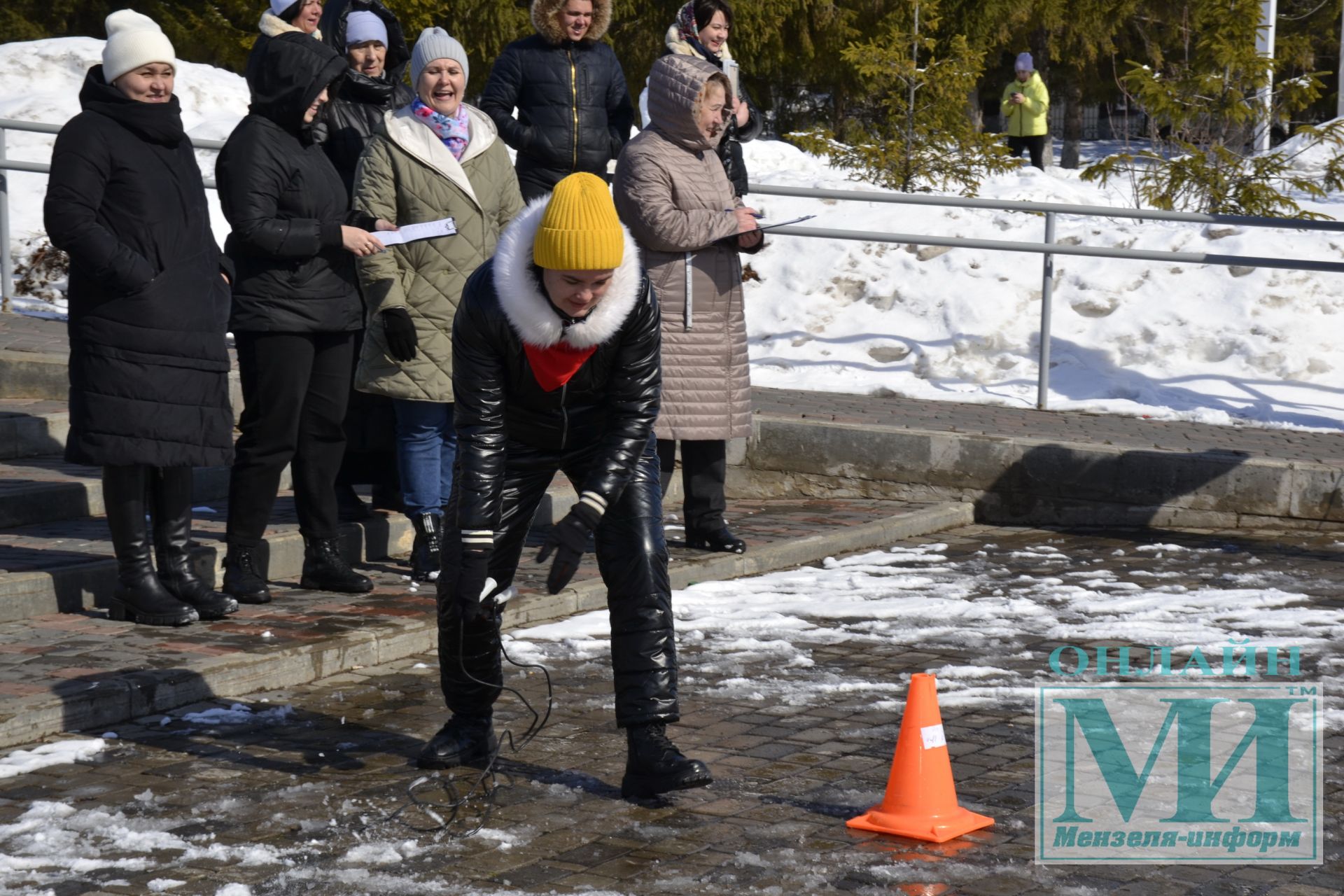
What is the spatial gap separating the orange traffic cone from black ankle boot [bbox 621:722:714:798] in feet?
1.59

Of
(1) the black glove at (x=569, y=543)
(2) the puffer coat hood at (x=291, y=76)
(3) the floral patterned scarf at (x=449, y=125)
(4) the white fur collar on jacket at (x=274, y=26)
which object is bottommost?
(1) the black glove at (x=569, y=543)

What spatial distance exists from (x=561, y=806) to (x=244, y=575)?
Answer: 258cm

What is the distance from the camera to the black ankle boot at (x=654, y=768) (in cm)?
486

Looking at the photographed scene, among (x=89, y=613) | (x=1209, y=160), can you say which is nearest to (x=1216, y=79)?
(x=1209, y=160)

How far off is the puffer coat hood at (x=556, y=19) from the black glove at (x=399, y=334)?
9.23 ft

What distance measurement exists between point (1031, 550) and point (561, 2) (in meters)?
3.70

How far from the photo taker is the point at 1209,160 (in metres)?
14.4

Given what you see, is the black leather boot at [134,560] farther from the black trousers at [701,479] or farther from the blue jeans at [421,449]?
the black trousers at [701,479]

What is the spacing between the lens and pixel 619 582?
16.5 feet

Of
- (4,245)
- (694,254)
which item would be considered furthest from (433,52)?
(4,245)

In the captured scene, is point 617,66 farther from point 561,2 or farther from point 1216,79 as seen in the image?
point 1216,79

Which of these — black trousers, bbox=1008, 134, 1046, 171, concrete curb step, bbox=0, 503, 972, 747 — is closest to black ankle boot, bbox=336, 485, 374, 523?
concrete curb step, bbox=0, 503, 972, 747

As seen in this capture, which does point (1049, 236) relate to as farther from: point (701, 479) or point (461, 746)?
point (461, 746)

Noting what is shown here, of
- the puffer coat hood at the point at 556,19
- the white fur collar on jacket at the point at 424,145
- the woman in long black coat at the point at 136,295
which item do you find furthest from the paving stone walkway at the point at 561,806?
the puffer coat hood at the point at 556,19
